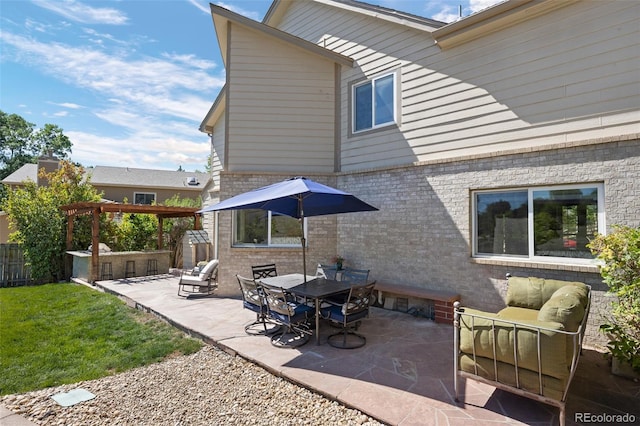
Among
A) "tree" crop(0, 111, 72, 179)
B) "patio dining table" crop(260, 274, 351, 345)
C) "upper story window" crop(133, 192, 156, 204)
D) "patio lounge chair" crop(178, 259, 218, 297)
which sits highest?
"tree" crop(0, 111, 72, 179)

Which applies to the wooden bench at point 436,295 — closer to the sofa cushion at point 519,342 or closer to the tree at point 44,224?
the sofa cushion at point 519,342

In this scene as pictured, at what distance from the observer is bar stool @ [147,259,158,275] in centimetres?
Answer: 1234

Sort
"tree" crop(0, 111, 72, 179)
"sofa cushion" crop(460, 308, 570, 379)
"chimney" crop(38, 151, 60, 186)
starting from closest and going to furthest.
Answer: "sofa cushion" crop(460, 308, 570, 379)
"chimney" crop(38, 151, 60, 186)
"tree" crop(0, 111, 72, 179)

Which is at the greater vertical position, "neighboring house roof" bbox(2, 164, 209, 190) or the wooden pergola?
"neighboring house roof" bbox(2, 164, 209, 190)

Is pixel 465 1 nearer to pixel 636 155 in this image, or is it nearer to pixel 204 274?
pixel 636 155

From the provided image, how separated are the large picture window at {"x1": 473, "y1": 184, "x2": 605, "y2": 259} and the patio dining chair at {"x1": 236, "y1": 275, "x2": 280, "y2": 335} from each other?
168 inches

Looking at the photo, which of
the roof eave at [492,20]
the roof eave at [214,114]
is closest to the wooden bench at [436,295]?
the roof eave at [492,20]

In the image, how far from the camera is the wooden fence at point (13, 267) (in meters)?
11.3

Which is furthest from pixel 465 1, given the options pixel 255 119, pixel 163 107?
pixel 163 107

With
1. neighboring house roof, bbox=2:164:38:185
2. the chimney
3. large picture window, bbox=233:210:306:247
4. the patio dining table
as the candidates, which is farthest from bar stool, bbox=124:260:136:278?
neighboring house roof, bbox=2:164:38:185

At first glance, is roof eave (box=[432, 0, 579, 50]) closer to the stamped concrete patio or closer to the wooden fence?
the stamped concrete patio

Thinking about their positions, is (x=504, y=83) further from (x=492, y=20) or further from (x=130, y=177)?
(x=130, y=177)

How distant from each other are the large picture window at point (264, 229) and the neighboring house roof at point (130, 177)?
19657 mm

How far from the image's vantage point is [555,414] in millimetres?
3154
